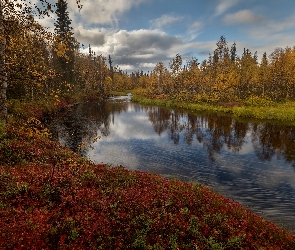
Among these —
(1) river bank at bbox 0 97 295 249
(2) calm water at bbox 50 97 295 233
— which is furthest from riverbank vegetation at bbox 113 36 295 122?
(1) river bank at bbox 0 97 295 249

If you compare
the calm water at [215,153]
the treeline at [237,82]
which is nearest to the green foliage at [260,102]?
the treeline at [237,82]

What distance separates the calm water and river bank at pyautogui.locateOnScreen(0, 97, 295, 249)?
251 cm

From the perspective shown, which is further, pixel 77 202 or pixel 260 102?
pixel 260 102

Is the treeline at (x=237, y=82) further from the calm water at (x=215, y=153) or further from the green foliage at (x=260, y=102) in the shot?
the calm water at (x=215, y=153)

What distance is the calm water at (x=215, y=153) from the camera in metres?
14.5

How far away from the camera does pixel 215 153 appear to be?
22391 mm

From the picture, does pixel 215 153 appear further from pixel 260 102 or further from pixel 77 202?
pixel 260 102

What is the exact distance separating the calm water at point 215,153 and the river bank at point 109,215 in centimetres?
251

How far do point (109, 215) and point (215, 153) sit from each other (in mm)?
15981

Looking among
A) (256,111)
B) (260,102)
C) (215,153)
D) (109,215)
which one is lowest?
(215,153)

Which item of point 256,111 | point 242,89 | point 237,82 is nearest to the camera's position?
point 256,111

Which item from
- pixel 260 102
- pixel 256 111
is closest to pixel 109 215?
pixel 256 111

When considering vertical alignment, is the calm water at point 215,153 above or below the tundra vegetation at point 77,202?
below

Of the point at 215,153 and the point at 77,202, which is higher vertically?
the point at 77,202
